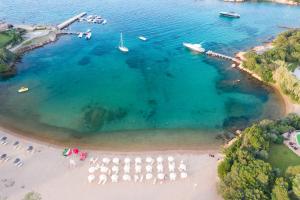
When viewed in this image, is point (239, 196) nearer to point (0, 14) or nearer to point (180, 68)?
point (180, 68)

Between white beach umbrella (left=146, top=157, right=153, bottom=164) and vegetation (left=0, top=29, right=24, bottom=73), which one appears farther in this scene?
vegetation (left=0, top=29, right=24, bottom=73)

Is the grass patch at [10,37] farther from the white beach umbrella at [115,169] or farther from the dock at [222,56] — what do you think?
the white beach umbrella at [115,169]

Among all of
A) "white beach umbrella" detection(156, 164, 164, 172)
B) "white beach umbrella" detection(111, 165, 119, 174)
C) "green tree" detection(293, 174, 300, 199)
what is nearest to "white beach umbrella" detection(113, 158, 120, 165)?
"white beach umbrella" detection(111, 165, 119, 174)

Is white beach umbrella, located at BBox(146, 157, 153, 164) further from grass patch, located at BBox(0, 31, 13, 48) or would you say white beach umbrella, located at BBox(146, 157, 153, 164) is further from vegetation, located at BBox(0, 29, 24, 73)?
grass patch, located at BBox(0, 31, 13, 48)

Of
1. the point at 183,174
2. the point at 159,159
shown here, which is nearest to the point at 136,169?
the point at 159,159

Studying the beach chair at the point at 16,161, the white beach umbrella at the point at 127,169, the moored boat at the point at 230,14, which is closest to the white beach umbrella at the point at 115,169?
the white beach umbrella at the point at 127,169

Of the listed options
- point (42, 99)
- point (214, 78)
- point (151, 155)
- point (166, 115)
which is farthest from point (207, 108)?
point (42, 99)

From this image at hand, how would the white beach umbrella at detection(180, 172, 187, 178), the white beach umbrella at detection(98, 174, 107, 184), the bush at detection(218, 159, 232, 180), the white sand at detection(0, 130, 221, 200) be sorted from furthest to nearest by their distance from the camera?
the white beach umbrella at detection(180, 172, 187, 178) < the white beach umbrella at detection(98, 174, 107, 184) < the bush at detection(218, 159, 232, 180) < the white sand at detection(0, 130, 221, 200)

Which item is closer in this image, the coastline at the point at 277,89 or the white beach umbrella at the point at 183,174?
the white beach umbrella at the point at 183,174
